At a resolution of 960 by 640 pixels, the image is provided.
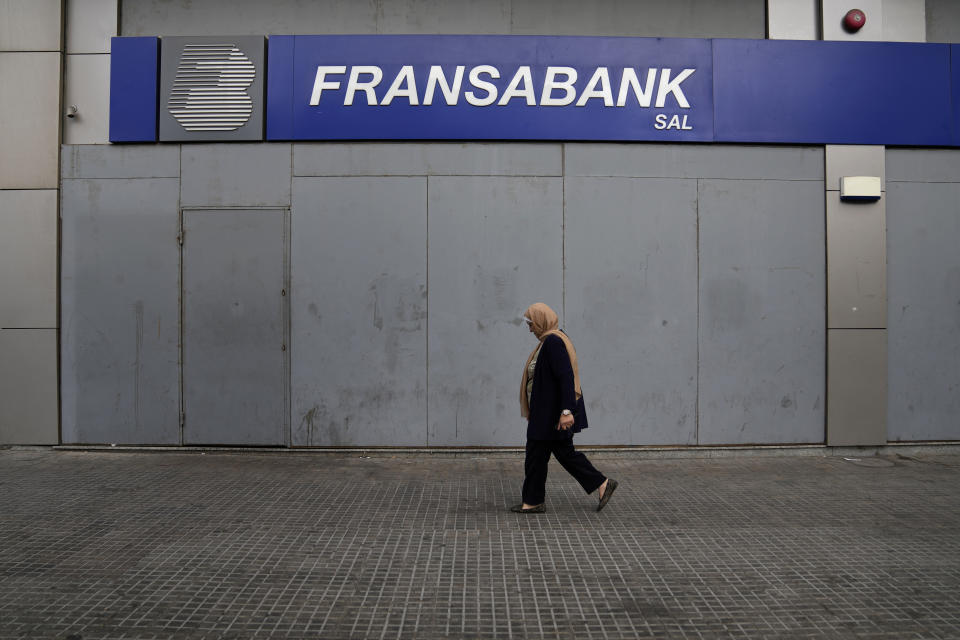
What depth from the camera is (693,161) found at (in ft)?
22.4

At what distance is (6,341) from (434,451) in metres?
5.39

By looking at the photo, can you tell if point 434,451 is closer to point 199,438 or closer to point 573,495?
point 573,495

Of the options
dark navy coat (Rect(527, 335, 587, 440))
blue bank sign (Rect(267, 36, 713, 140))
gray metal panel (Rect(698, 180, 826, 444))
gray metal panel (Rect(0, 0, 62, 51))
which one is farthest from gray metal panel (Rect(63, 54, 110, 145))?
gray metal panel (Rect(698, 180, 826, 444))

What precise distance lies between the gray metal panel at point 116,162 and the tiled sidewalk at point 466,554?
11.4 ft

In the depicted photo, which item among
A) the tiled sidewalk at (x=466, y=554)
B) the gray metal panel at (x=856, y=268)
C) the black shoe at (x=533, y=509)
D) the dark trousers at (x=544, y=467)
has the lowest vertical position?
→ the tiled sidewalk at (x=466, y=554)

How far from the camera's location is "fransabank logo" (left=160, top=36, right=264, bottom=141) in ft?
22.1

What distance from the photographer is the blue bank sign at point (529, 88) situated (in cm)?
671

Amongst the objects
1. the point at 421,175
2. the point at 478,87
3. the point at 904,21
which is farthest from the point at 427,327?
the point at 904,21

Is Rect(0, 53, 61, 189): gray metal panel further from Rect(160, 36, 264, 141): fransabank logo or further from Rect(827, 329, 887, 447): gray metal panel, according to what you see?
Rect(827, 329, 887, 447): gray metal panel

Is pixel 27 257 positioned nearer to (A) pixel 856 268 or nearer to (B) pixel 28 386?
(B) pixel 28 386

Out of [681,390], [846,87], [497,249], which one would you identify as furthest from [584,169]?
[846,87]

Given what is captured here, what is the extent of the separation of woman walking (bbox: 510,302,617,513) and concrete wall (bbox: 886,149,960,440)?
4.73 meters

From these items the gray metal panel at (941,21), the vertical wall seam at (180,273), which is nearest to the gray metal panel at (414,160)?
the vertical wall seam at (180,273)

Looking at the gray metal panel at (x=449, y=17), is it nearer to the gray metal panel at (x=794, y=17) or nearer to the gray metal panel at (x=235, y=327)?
the gray metal panel at (x=235, y=327)
